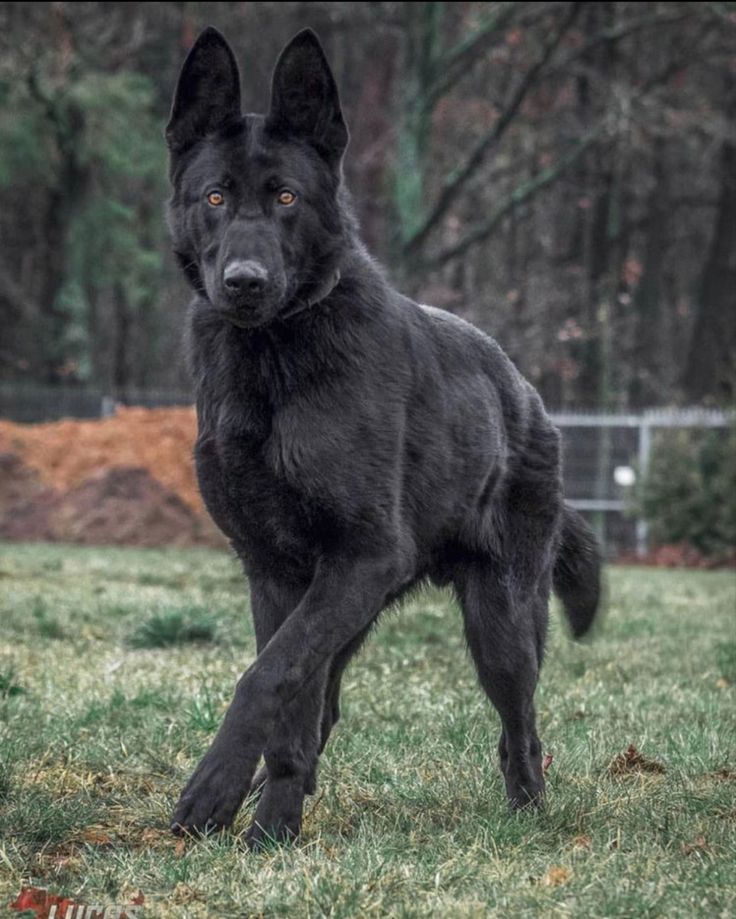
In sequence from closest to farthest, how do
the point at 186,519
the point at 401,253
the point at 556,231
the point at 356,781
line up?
the point at 356,781 < the point at 401,253 < the point at 186,519 < the point at 556,231

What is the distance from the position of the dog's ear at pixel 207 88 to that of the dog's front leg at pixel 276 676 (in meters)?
1.25

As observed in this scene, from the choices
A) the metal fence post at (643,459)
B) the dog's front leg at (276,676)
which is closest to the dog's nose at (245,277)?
the dog's front leg at (276,676)

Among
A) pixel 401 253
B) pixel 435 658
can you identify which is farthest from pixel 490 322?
pixel 435 658

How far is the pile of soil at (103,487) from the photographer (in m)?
16.4

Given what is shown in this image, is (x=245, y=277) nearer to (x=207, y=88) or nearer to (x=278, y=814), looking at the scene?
(x=207, y=88)

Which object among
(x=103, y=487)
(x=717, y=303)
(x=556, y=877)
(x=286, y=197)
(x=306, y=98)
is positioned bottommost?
(x=103, y=487)

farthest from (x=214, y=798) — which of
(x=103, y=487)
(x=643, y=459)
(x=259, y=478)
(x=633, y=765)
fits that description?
(x=643, y=459)

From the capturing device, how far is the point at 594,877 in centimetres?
316

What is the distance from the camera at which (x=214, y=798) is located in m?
3.42

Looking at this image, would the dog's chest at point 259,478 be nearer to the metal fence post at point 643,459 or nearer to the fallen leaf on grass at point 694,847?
the fallen leaf on grass at point 694,847

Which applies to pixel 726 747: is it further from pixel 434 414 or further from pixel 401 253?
pixel 401 253

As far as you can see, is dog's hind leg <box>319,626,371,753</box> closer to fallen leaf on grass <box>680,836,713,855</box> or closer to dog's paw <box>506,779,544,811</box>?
dog's paw <box>506,779,544,811</box>

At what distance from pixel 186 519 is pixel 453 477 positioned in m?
12.7

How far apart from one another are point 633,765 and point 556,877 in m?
1.40
